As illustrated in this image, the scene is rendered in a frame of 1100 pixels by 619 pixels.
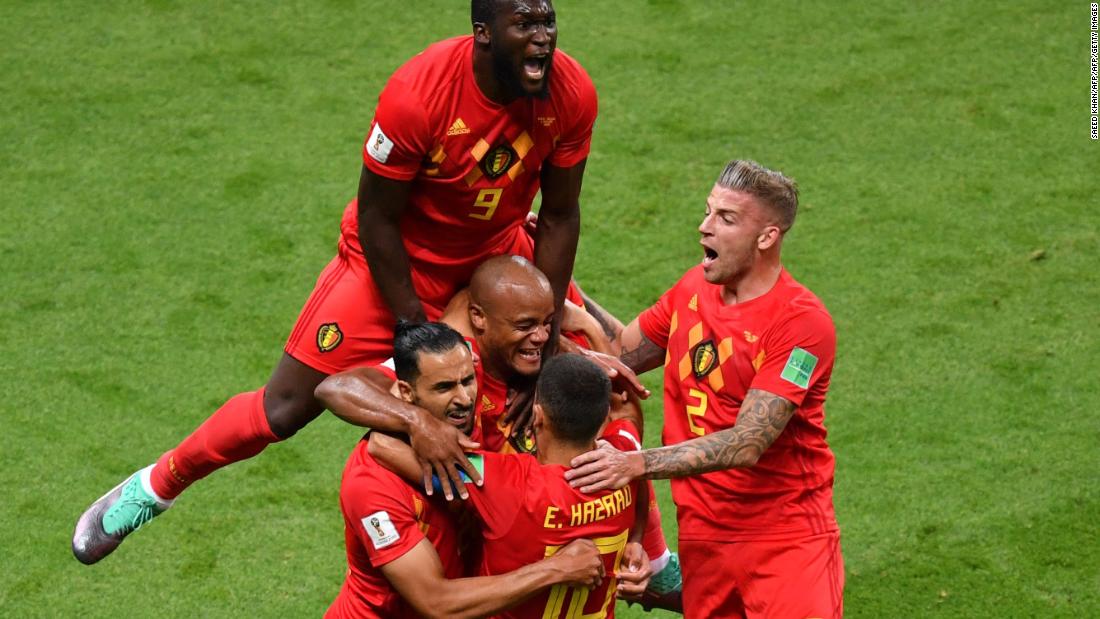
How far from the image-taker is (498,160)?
5.25m

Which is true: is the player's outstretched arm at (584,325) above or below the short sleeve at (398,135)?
below

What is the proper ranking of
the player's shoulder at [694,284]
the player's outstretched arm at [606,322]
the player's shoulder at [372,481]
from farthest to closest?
the player's outstretched arm at [606,322] → the player's shoulder at [694,284] → the player's shoulder at [372,481]

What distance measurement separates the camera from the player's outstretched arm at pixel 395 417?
469cm

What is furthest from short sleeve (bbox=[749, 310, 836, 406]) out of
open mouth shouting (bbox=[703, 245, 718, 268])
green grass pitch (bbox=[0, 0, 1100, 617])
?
green grass pitch (bbox=[0, 0, 1100, 617])

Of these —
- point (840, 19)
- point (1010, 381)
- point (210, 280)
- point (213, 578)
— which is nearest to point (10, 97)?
point (210, 280)

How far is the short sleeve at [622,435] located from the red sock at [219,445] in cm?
141

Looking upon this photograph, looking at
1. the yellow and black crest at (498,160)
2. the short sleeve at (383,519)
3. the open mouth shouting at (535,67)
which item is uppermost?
the open mouth shouting at (535,67)

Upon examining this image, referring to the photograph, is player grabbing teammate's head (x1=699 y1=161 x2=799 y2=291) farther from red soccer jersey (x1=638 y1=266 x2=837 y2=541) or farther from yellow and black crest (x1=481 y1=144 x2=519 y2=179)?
yellow and black crest (x1=481 y1=144 x2=519 y2=179)

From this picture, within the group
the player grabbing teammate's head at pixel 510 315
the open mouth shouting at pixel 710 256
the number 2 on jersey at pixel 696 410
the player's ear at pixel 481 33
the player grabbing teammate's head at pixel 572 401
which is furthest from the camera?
the number 2 on jersey at pixel 696 410

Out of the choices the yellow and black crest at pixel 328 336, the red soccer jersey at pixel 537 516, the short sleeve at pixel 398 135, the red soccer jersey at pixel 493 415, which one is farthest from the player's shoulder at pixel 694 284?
the yellow and black crest at pixel 328 336

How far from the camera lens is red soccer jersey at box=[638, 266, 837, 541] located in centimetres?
518

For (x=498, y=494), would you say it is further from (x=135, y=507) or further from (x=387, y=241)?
(x=135, y=507)

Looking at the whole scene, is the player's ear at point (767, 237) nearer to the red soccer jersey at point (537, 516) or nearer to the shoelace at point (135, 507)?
the red soccer jersey at point (537, 516)

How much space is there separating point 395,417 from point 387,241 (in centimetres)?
71
